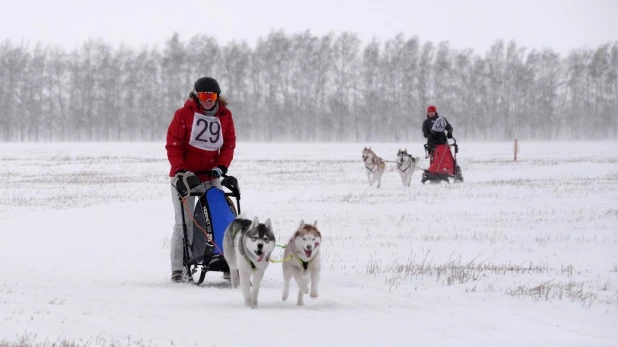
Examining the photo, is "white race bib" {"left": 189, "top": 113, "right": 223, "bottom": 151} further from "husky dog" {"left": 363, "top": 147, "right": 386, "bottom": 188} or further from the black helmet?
"husky dog" {"left": 363, "top": 147, "right": 386, "bottom": 188}

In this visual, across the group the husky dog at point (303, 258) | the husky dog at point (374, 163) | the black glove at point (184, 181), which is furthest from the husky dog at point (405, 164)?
the husky dog at point (303, 258)

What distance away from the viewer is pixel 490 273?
805 cm

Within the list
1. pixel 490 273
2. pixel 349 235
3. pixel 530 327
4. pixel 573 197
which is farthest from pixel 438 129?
pixel 530 327

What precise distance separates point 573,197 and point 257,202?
6.95m

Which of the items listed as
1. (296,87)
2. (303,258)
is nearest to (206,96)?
(303,258)

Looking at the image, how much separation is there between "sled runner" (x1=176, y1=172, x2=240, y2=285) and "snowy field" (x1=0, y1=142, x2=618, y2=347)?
25cm

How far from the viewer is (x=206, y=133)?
296 inches

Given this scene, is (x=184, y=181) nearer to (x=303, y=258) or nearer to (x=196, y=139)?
(x=196, y=139)

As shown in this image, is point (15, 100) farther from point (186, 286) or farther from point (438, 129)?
point (186, 286)

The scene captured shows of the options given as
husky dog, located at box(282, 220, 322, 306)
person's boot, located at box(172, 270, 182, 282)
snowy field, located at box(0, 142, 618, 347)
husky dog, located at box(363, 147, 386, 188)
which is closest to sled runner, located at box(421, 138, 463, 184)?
husky dog, located at box(363, 147, 386, 188)

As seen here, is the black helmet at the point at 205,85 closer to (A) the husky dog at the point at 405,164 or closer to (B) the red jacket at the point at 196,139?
(B) the red jacket at the point at 196,139

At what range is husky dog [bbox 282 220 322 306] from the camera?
6.38 meters

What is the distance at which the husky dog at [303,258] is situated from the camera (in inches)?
251

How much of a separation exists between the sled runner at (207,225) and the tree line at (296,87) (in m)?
72.5
